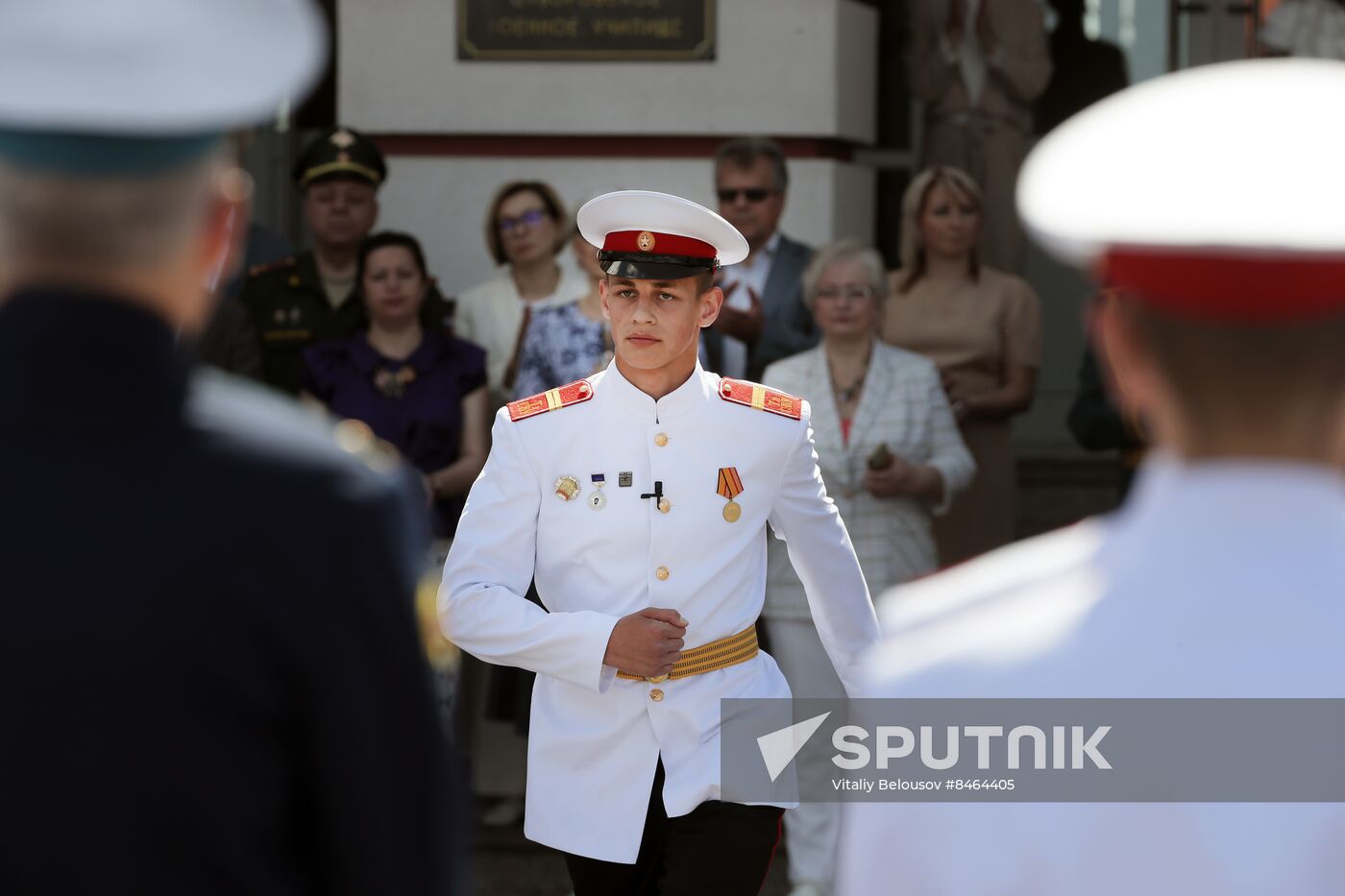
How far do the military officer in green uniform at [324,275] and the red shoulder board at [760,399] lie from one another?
2317 mm

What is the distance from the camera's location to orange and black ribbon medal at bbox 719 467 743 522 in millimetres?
4621

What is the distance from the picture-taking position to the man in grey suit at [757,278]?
6.90m

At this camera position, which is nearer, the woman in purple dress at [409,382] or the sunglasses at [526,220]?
the woman in purple dress at [409,382]

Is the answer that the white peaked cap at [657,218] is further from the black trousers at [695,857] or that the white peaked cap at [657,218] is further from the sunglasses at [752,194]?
the sunglasses at [752,194]

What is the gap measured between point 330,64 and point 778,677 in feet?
16.5

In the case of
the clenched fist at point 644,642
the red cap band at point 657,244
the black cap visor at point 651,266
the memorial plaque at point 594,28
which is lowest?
the clenched fist at point 644,642

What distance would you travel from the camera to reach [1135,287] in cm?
175

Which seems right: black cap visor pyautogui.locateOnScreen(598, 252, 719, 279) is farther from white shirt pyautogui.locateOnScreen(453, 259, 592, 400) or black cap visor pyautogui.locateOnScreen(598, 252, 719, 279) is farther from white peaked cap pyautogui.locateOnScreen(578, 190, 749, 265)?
white shirt pyautogui.locateOnScreen(453, 259, 592, 400)

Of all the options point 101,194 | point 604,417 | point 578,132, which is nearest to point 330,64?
point 578,132

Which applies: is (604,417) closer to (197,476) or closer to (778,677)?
(778,677)

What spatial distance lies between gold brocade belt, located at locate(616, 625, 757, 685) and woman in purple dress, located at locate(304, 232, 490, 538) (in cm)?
214

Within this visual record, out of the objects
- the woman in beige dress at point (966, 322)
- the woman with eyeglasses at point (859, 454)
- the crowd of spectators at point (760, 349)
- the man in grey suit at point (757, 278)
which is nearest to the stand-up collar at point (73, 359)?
the crowd of spectators at point (760, 349)

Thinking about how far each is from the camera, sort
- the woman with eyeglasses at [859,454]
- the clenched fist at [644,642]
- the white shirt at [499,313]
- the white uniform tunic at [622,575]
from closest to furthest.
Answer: the clenched fist at [644,642], the white uniform tunic at [622,575], the woman with eyeglasses at [859,454], the white shirt at [499,313]

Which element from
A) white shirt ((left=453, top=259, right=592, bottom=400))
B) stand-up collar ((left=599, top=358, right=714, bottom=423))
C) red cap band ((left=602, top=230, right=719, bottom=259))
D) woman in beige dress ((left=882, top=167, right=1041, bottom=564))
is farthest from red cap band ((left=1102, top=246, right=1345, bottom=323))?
woman in beige dress ((left=882, top=167, right=1041, bottom=564))
